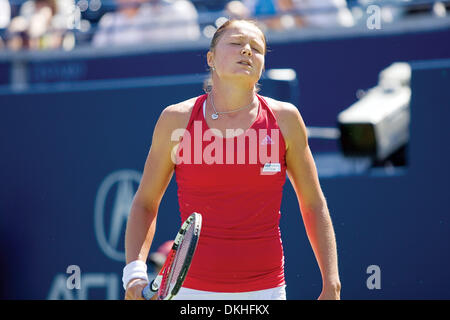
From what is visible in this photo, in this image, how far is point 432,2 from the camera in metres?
6.43

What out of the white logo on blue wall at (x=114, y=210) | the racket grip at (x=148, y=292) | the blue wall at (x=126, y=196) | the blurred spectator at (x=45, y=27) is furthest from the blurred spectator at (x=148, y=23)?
the racket grip at (x=148, y=292)

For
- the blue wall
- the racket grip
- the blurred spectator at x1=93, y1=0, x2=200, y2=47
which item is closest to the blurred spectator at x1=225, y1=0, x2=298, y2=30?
the blurred spectator at x1=93, y1=0, x2=200, y2=47

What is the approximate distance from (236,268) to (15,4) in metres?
5.99

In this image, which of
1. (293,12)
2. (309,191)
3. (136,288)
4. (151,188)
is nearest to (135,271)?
(136,288)

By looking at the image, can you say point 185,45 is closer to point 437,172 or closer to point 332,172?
→ point 332,172

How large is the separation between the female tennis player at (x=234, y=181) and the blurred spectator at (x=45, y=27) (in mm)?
5006

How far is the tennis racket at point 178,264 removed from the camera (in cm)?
266

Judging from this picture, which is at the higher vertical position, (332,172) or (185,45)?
(185,45)

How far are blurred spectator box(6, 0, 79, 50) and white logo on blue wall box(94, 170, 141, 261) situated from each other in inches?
95.5

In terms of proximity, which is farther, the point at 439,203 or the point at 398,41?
the point at 398,41

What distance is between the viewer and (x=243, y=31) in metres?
3.04

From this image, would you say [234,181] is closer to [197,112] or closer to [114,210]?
[197,112]
